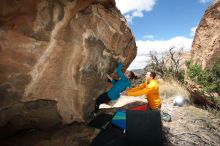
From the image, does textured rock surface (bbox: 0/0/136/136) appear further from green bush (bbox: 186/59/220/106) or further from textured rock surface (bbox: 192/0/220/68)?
textured rock surface (bbox: 192/0/220/68)

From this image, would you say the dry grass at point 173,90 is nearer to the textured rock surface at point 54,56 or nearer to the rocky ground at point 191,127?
the rocky ground at point 191,127

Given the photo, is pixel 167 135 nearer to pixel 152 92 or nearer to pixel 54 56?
pixel 152 92

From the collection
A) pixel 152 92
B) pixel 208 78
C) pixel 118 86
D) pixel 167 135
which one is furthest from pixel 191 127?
pixel 208 78

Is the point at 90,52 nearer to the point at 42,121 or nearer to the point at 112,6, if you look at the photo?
Answer: the point at 112,6

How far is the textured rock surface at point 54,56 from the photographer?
5.31 metres

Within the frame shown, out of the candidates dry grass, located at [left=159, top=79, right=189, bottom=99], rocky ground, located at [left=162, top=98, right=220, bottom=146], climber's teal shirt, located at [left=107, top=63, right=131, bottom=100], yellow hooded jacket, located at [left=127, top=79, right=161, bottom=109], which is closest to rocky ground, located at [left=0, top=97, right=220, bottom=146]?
rocky ground, located at [left=162, top=98, right=220, bottom=146]

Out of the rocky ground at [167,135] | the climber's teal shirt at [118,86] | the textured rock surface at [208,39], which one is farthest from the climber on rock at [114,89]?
the textured rock surface at [208,39]

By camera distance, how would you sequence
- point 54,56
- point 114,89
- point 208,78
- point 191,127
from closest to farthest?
1. point 54,56
2. point 114,89
3. point 191,127
4. point 208,78

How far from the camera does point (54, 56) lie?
5.74 m

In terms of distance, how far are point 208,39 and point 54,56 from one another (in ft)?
21.7

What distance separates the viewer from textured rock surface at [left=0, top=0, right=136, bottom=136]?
5309 mm

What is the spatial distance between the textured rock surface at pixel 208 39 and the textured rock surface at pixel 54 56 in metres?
4.25

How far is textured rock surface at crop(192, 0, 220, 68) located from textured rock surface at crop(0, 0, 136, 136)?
13.9 feet

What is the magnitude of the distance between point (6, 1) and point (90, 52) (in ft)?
6.50
